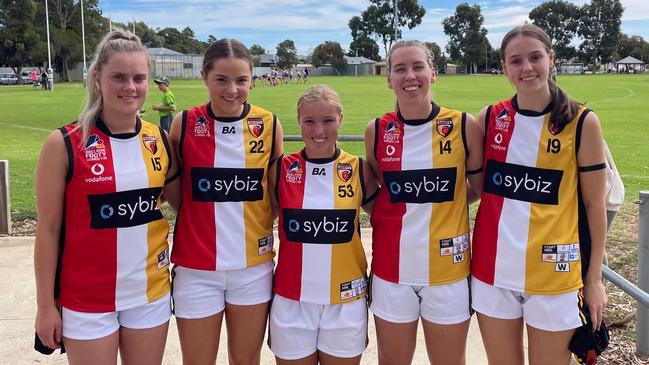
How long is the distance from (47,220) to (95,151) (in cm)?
38

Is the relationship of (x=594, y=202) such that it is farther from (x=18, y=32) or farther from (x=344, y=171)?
(x=18, y=32)

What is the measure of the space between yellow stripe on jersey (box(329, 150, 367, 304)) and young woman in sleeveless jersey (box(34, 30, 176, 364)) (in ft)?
2.91

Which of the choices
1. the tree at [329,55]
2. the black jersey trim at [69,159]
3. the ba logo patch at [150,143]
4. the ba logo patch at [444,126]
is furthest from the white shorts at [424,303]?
the tree at [329,55]

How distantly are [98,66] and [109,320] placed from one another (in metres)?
1.19

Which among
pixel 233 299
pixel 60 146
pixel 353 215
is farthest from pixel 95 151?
pixel 353 215

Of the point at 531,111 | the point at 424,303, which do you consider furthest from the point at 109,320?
the point at 531,111

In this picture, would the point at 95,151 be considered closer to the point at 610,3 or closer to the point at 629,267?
the point at 629,267

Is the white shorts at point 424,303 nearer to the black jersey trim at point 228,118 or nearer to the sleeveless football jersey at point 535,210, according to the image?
the sleeveless football jersey at point 535,210

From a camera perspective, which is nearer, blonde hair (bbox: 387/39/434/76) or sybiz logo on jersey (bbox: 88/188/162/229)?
sybiz logo on jersey (bbox: 88/188/162/229)

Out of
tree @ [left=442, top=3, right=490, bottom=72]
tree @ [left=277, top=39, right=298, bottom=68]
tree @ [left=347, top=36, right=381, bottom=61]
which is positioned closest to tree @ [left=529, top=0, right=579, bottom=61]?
tree @ [left=442, top=3, right=490, bottom=72]

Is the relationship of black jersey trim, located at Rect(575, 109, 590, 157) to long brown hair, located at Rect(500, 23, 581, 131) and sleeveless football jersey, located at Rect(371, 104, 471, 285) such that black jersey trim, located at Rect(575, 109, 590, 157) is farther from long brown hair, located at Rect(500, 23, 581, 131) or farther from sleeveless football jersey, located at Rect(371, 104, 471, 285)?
sleeveless football jersey, located at Rect(371, 104, 471, 285)

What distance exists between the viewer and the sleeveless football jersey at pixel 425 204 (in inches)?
114

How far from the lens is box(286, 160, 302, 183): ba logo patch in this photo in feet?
9.87

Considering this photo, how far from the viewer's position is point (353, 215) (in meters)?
2.97
